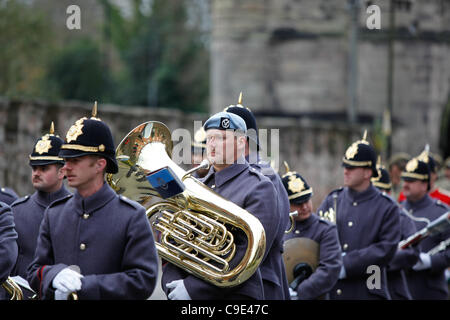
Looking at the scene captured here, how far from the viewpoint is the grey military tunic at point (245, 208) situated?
18.5ft

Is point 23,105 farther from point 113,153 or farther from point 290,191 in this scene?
point 113,153

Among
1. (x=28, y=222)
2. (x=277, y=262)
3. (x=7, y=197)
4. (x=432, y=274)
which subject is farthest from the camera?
(x=432, y=274)

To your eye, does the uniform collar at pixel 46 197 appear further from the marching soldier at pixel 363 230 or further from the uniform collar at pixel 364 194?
the uniform collar at pixel 364 194

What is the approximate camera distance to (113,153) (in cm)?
511

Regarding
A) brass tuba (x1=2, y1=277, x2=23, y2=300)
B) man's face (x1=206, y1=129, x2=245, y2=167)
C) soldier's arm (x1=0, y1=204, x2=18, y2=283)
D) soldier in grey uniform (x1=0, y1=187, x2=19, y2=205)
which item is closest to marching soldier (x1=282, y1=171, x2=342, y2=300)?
man's face (x1=206, y1=129, x2=245, y2=167)

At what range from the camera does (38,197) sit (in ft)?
21.9

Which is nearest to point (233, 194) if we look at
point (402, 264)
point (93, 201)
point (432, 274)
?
point (93, 201)

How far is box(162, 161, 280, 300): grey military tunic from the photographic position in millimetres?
5641

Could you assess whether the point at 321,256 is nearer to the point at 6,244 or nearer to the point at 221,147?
the point at 221,147

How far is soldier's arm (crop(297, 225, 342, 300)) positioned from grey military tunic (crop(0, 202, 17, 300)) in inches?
112

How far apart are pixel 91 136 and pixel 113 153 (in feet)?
0.57

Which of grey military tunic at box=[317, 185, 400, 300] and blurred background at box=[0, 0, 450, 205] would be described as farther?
blurred background at box=[0, 0, 450, 205]

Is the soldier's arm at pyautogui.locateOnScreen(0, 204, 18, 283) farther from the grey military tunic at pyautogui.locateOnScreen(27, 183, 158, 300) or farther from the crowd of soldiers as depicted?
the grey military tunic at pyautogui.locateOnScreen(27, 183, 158, 300)

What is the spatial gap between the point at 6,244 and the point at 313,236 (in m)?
3.12
